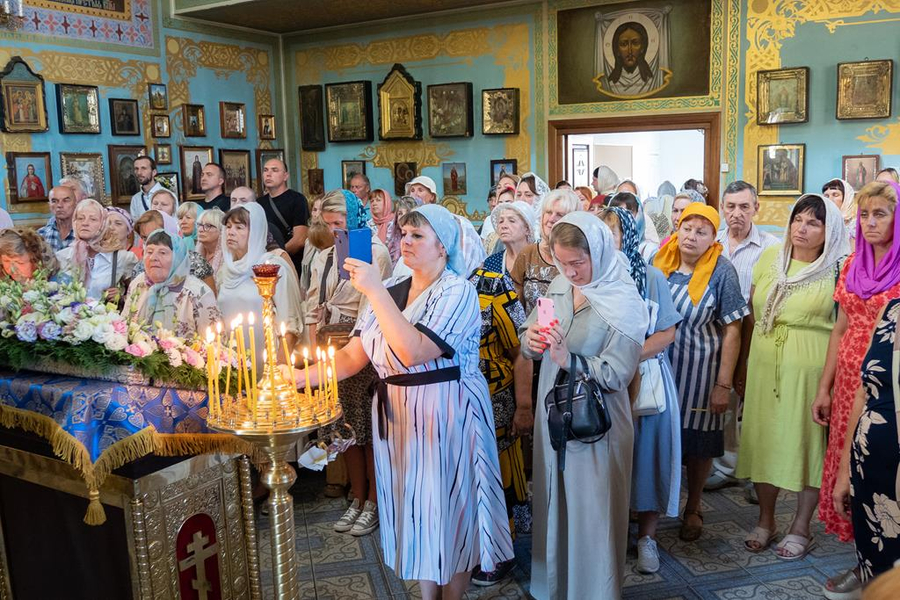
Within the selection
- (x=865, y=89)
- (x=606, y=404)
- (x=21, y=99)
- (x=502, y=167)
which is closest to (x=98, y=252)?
(x=606, y=404)

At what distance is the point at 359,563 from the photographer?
14.3 feet

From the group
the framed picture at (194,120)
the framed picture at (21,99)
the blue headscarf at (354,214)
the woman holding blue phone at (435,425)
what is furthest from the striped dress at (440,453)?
the framed picture at (194,120)

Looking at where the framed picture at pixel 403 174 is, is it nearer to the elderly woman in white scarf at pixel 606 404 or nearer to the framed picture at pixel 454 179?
the framed picture at pixel 454 179

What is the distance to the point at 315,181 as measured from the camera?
13727 mm

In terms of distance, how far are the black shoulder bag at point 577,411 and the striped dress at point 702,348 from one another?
4.22 feet

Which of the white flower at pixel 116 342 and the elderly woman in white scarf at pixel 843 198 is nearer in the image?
the white flower at pixel 116 342

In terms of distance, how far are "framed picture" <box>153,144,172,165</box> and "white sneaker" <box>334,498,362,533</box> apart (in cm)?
846

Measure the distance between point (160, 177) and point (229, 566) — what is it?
9.41 meters

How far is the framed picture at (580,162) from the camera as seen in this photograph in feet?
56.8

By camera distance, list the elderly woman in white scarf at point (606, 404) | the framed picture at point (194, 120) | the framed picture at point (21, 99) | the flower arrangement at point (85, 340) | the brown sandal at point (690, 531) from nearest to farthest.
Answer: the flower arrangement at point (85, 340) < the elderly woman in white scarf at point (606, 404) < the brown sandal at point (690, 531) < the framed picture at point (21, 99) < the framed picture at point (194, 120)

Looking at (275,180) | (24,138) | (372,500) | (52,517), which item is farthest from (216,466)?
(24,138)

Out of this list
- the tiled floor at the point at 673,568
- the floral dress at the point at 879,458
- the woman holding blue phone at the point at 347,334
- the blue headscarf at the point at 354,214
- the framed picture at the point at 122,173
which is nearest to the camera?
the floral dress at the point at 879,458

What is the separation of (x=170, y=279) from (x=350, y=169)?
8.90m

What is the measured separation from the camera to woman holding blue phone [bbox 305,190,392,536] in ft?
15.4
